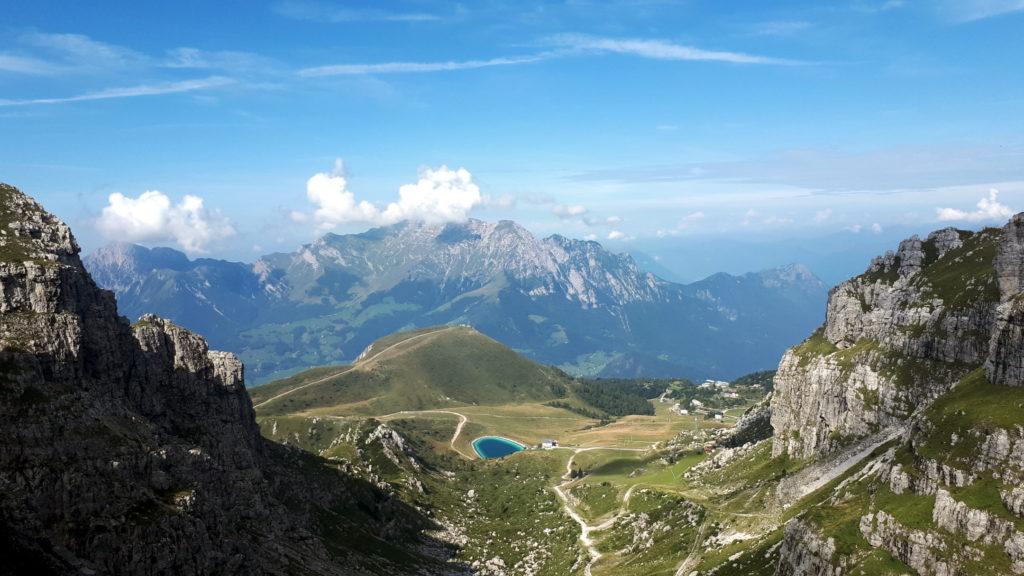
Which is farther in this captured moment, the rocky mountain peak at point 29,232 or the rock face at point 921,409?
the rocky mountain peak at point 29,232

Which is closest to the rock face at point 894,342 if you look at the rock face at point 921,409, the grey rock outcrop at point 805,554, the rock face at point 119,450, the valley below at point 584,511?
the rock face at point 921,409

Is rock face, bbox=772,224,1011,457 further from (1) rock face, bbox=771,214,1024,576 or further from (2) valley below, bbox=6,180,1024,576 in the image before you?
(2) valley below, bbox=6,180,1024,576

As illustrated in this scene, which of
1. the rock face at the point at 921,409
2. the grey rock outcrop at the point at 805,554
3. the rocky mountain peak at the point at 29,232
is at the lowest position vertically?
the grey rock outcrop at the point at 805,554

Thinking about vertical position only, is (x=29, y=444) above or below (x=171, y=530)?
above

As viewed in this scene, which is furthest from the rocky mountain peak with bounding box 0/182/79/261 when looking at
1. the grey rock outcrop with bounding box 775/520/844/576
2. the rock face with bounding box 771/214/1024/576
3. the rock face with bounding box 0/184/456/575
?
the rock face with bounding box 771/214/1024/576

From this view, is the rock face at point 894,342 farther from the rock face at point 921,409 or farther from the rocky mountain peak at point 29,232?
the rocky mountain peak at point 29,232

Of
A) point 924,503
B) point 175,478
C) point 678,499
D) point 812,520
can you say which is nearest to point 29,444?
point 175,478

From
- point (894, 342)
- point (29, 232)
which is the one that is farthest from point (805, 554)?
point (29, 232)

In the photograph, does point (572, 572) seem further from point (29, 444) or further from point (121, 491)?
point (29, 444)
